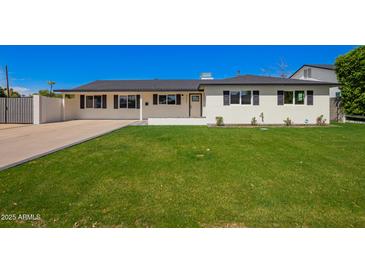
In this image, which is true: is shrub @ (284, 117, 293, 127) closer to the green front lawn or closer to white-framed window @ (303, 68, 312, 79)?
the green front lawn

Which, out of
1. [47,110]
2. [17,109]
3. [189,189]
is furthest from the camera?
[47,110]

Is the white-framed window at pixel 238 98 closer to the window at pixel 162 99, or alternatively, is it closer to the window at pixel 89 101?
the window at pixel 162 99

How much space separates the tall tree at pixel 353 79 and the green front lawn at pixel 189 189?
12.5 m

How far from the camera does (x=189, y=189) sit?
410 cm

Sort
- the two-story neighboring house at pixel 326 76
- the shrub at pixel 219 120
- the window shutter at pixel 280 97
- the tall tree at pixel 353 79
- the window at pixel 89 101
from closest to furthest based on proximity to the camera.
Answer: the shrub at pixel 219 120
the window shutter at pixel 280 97
the tall tree at pixel 353 79
the two-story neighboring house at pixel 326 76
the window at pixel 89 101

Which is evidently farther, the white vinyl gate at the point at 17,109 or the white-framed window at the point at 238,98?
the white vinyl gate at the point at 17,109

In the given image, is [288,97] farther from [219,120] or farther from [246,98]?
[219,120]

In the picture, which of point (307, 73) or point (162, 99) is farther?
point (307, 73)

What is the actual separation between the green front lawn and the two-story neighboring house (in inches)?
550

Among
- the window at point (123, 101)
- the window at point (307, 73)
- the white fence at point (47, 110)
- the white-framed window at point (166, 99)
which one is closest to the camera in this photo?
the white fence at point (47, 110)

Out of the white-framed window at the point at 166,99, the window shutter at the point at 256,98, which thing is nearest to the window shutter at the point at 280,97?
the window shutter at the point at 256,98

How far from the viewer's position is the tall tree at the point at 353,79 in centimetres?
1605

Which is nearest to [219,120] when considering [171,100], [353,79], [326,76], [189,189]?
[171,100]

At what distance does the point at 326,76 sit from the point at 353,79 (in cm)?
543
